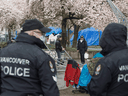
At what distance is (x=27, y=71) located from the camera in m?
2.27

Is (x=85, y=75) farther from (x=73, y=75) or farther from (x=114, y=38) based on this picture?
(x=114, y=38)

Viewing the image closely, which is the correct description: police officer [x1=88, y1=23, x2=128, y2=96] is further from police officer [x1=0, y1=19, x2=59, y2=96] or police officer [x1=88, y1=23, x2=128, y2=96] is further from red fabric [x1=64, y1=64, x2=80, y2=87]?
red fabric [x1=64, y1=64, x2=80, y2=87]

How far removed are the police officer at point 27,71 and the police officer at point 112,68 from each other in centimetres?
51

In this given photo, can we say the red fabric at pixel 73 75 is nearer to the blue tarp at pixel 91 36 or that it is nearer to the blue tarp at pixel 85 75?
the blue tarp at pixel 85 75

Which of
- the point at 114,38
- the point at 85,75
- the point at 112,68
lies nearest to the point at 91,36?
the point at 85,75

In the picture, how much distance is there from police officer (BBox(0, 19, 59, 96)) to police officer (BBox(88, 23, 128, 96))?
510mm

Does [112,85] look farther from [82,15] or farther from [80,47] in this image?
[82,15]

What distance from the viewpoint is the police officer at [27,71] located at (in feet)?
7.41

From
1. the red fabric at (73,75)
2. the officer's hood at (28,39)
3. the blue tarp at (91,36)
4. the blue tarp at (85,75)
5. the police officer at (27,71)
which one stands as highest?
the officer's hood at (28,39)

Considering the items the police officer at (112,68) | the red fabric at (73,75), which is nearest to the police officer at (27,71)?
the police officer at (112,68)

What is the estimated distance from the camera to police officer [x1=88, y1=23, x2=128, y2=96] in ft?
7.08

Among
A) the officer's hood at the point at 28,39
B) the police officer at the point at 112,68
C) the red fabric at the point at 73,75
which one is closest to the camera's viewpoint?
the police officer at the point at 112,68

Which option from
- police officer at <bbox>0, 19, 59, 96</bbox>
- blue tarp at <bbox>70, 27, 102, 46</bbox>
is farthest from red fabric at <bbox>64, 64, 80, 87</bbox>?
blue tarp at <bbox>70, 27, 102, 46</bbox>

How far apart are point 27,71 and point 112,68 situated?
0.96 metres
